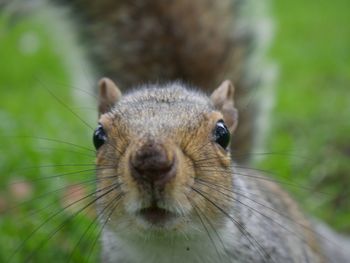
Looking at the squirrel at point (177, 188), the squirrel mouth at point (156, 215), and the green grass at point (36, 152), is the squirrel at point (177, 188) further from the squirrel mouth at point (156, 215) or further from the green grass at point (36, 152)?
the green grass at point (36, 152)

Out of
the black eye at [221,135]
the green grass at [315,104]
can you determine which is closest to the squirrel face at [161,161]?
the black eye at [221,135]

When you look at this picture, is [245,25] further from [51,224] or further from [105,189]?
[105,189]

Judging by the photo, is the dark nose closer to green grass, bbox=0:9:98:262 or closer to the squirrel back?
green grass, bbox=0:9:98:262

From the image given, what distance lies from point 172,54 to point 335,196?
90 centimetres

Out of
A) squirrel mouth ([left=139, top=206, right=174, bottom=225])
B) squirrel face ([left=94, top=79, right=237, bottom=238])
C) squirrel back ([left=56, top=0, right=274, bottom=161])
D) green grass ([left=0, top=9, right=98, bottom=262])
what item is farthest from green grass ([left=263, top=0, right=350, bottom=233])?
squirrel mouth ([left=139, top=206, right=174, bottom=225])

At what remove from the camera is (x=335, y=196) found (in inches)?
123

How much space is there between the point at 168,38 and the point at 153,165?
4.72ft

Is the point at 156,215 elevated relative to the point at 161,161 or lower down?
lower down

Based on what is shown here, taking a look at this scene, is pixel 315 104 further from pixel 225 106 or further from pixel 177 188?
pixel 177 188

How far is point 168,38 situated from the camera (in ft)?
9.59

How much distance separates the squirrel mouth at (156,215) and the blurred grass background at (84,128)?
49cm

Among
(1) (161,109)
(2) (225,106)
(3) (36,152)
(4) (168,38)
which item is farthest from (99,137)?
(3) (36,152)

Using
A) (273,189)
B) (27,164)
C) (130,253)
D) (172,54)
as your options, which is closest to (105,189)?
(130,253)

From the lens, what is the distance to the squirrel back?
9.52 ft
